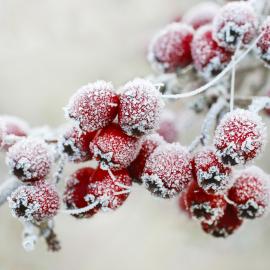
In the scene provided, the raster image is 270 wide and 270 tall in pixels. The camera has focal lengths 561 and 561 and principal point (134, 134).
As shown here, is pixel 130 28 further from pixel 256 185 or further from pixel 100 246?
pixel 256 185

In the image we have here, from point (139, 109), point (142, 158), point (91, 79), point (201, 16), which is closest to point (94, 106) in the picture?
point (139, 109)

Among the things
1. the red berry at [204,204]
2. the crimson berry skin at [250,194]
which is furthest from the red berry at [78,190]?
the crimson berry skin at [250,194]

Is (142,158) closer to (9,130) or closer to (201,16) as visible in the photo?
(9,130)

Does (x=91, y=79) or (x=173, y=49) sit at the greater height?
(x=173, y=49)

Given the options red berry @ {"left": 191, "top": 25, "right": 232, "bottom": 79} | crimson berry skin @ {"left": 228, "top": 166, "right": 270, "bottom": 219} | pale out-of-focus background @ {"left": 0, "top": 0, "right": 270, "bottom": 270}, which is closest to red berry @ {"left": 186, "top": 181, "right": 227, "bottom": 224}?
crimson berry skin @ {"left": 228, "top": 166, "right": 270, "bottom": 219}

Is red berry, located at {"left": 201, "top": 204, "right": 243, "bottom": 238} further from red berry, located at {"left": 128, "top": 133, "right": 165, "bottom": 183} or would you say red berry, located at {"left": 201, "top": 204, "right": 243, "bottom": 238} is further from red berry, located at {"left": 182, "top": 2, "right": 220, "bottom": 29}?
red berry, located at {"left": 182, "top": 2, "right": 220, "bottom": 29}

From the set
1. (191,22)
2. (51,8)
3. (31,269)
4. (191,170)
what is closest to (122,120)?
(191,170)

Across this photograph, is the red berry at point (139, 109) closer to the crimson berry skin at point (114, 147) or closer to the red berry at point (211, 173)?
the crimson berry skin at point (114, 147)
